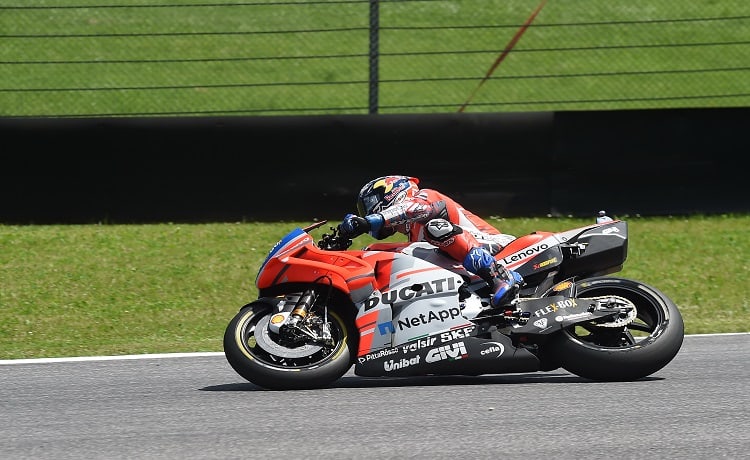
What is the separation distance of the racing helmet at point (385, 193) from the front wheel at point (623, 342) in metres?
1.16

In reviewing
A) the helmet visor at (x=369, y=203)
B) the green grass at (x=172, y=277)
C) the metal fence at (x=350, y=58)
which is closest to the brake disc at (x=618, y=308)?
the helmet visor at (x=369, y=203)

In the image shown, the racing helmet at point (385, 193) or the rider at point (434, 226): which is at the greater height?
the racing helmet at point (385, 193)

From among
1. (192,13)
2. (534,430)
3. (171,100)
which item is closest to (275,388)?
(534,430)

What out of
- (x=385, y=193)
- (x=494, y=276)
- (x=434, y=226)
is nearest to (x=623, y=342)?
(x=494, y=276)

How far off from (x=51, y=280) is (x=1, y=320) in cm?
102

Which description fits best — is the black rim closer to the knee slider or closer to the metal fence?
the knee slider

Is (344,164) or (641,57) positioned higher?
(641,57)

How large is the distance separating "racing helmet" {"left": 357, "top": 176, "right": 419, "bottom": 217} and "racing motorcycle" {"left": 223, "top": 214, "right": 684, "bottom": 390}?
0.34 metres

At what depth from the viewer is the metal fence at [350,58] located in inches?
687

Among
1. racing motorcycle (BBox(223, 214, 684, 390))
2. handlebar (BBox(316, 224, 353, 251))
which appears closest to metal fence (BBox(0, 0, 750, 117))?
handlebar (BBox(316, 224, 353, 251))

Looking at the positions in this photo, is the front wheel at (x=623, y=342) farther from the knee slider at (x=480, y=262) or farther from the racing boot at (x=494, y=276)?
the knee slider at (x=480, y=262)

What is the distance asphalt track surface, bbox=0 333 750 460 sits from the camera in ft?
17.4

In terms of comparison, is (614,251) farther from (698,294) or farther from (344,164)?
(344,164)

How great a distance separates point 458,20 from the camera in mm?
19953
